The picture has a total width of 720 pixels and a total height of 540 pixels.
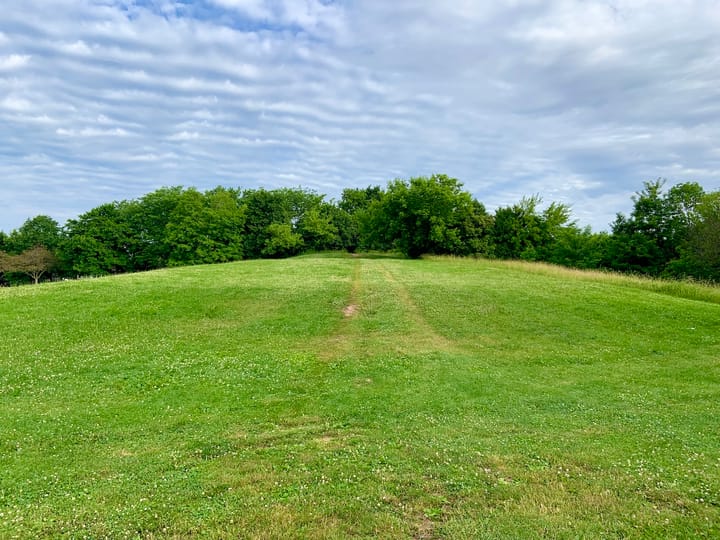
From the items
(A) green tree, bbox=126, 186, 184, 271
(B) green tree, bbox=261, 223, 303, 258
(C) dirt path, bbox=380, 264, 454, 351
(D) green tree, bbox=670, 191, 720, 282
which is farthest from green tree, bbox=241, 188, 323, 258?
(D) green tree, bbox=670, 191, 720, 282

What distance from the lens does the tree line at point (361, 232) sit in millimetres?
48625

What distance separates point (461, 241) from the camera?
63406mm

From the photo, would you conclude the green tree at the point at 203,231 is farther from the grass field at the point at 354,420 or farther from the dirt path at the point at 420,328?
the dirt path at the point at 420,328

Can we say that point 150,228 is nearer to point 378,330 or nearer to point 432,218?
point 432,218

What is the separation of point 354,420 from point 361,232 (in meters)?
71.2

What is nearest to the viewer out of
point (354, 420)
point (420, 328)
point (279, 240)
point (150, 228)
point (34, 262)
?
point (354, 420)

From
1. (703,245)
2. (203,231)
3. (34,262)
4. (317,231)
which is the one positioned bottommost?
(34,262)

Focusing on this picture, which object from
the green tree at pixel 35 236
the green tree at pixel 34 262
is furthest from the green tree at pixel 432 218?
the green tree at pixel 35 236

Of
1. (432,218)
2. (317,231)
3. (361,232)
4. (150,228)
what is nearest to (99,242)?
(150,228)

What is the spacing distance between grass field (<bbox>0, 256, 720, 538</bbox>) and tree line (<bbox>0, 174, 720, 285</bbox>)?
32549mm

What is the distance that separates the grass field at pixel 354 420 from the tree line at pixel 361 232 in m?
32.5

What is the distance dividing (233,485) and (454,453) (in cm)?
405

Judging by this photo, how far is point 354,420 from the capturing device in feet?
32.0

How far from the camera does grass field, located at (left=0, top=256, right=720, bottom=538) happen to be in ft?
19.1
